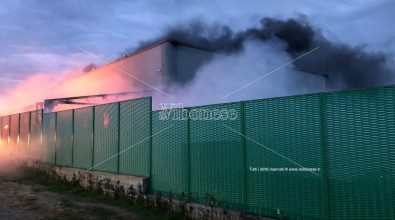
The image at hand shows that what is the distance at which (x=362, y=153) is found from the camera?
6473 mm

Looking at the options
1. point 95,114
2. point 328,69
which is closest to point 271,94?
point 328,69

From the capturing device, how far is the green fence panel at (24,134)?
2408cm

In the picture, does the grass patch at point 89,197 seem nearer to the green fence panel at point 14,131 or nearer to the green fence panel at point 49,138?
the green fence panel at point 49,138

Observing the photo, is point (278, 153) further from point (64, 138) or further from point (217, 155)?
point (64, 138)

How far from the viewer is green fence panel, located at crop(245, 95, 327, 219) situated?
283 inches

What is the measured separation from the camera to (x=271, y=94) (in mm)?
23984

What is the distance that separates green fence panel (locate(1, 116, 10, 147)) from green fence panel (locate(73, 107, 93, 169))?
16.2 metres

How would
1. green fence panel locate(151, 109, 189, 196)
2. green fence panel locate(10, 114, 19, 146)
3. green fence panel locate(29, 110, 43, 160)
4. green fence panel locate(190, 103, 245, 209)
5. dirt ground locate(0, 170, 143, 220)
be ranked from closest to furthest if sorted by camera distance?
green fence panel locate(190, 103, 245, 209) → dirt ground locate(0, 170, 143, 220) → green fence panel locate(151, 109, 189, 196) → green fence panel locate(29, 110, 43, 160) → green fence panel locate(10, 114, 19, 146)

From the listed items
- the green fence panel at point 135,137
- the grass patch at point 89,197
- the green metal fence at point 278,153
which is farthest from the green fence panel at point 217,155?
the green fence panel at point 135,137


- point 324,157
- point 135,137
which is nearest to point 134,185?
point 135,137

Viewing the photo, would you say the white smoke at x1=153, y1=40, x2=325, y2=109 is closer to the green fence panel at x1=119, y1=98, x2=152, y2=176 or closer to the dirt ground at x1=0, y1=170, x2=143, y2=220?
the green fence panel at x1=119, y1=98, x2=152, y2=176

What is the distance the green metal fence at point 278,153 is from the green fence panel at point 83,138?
276cm

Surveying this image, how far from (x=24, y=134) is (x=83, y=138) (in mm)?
11182

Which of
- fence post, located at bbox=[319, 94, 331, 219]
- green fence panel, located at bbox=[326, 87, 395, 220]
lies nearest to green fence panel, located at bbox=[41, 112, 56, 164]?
fence post, located at bbox=[319, 94, 331, 219]
